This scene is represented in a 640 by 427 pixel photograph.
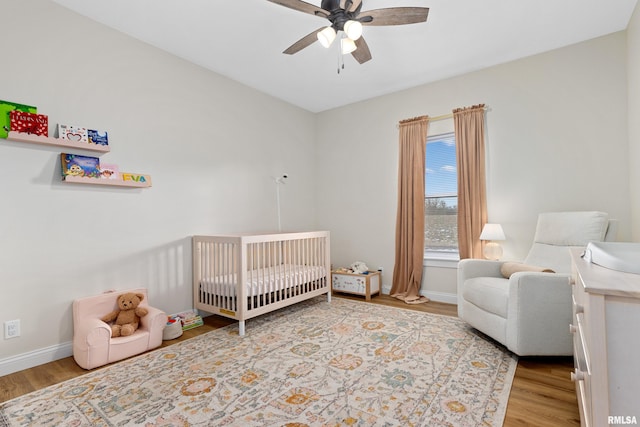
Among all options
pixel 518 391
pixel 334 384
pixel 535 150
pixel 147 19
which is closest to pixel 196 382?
pixel 334 384

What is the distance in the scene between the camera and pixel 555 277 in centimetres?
202

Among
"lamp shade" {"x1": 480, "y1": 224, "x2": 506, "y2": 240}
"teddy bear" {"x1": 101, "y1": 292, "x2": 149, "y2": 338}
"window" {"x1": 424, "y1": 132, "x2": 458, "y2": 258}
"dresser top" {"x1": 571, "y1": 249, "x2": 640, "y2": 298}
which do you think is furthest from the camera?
"window" {"x1": 424, "y1": 132, "x2": 458, "y2": 258}

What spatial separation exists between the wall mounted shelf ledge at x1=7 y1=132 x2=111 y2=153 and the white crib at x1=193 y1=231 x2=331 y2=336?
3.60ft

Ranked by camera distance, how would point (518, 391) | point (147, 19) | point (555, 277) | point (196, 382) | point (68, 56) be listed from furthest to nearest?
point (147, 19) < point (68, 56) < point (555, 277) < point (196, 382) < point (518, 391)

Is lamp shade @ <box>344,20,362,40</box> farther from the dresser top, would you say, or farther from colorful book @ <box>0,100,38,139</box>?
colorful book @ <box>0,100,38,139</box>

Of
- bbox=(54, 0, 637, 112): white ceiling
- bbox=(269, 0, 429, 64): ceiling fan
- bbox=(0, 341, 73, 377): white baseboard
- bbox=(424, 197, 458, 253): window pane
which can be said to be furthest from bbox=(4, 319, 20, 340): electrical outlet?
bbox=(424, 197, 458, 253): window pane

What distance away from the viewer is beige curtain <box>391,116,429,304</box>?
3.65 m

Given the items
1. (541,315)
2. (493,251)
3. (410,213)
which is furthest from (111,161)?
(493,251)

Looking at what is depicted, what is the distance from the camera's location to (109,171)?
246cm

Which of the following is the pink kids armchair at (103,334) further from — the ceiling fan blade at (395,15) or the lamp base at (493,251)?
the lamp base at (493,251)

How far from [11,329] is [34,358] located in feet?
0.81

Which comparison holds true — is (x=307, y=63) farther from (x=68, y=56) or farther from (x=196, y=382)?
(x=196, y=382)

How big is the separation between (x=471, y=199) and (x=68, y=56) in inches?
146

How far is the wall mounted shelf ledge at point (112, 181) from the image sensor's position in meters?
2.24
